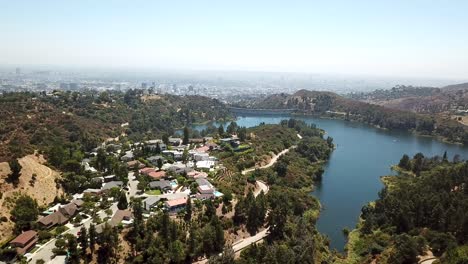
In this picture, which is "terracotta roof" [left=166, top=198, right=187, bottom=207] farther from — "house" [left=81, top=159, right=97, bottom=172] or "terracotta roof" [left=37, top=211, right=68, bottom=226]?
→ "house" [left=81, top=159, right=97, bottom=172]

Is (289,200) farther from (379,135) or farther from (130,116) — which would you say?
(379,135)

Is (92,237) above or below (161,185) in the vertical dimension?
above

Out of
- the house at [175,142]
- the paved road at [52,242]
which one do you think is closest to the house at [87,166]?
the paved road at [52,242]

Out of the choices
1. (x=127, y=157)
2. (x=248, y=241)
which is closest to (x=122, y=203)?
(x=248, y=241)

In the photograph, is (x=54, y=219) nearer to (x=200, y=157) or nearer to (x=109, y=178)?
(x=109, y=178)

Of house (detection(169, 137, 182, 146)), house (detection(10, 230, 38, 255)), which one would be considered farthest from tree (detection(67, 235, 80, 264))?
house (detection(169, 137, 182, 146))

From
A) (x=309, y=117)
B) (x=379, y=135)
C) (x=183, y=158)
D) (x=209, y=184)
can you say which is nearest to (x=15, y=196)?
(x=209, y=184)
